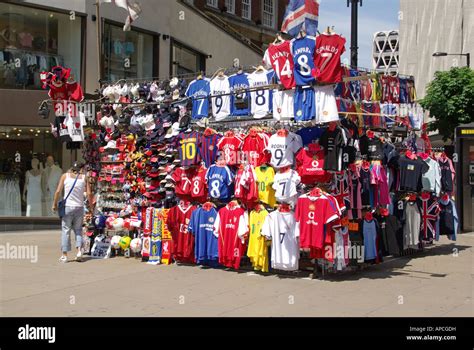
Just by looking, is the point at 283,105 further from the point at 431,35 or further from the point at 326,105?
the point at 431,35

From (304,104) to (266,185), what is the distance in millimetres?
1453

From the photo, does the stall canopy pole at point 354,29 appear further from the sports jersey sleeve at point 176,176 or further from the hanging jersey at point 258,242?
the hanging jersey at point 258,242

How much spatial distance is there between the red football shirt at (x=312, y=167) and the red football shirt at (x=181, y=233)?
98.3 inches

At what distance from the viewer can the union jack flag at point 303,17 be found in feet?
34.2

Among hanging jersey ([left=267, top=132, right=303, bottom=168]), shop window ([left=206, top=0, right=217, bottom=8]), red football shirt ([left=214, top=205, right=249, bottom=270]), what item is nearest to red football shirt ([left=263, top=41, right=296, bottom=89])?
hanging jersey ([left=267, top=132, right=303, bottom=168])

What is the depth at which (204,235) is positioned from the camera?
11281 millimetres

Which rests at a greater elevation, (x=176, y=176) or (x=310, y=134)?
(x=310, y=134)

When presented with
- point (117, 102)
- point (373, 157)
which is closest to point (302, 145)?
point (373, 157)

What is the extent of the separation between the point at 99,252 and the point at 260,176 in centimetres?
440

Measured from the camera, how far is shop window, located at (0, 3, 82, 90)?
60.4 ft

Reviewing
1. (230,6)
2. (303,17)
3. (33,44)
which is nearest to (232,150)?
(303,17)

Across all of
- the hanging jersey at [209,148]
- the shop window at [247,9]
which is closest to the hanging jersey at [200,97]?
the hanging jersey at [209,148]

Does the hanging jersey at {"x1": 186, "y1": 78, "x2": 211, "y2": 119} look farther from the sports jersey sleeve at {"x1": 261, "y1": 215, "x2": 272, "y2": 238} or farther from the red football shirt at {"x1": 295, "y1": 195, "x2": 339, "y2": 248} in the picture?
the red football shirt at {"x1": 295, "y1": 195, "x2": 339, "y2": 248}

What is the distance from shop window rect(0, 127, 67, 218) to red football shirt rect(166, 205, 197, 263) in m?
8.24
